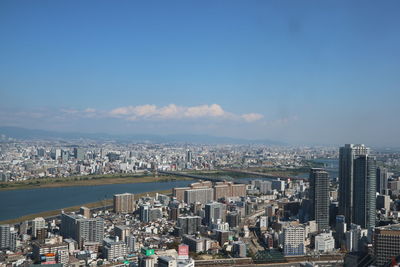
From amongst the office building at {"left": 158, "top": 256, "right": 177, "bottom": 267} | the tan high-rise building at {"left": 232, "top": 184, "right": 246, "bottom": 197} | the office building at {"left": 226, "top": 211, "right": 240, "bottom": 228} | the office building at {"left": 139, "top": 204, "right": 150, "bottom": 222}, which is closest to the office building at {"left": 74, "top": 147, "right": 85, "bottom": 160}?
the tan high-rise building at {"left": 232, "top": 184, "right": 246, "bottom": 197}

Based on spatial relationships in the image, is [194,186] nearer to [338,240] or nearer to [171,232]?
[171,232]

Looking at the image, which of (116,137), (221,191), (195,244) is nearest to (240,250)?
(195,244)

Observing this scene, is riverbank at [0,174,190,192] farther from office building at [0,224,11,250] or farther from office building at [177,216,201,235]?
office building at [177,216,201,235]

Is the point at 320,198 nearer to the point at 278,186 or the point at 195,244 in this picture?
the point at 195,244

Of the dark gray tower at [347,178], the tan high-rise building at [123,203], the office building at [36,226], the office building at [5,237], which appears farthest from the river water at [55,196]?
the dark gray tower at [347,178]

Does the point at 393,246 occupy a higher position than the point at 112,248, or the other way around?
the point at 393,246

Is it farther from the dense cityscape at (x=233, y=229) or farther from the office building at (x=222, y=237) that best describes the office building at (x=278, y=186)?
the office building at (x=222, y=237)

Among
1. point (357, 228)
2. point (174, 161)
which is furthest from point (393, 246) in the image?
point (174, 161)
